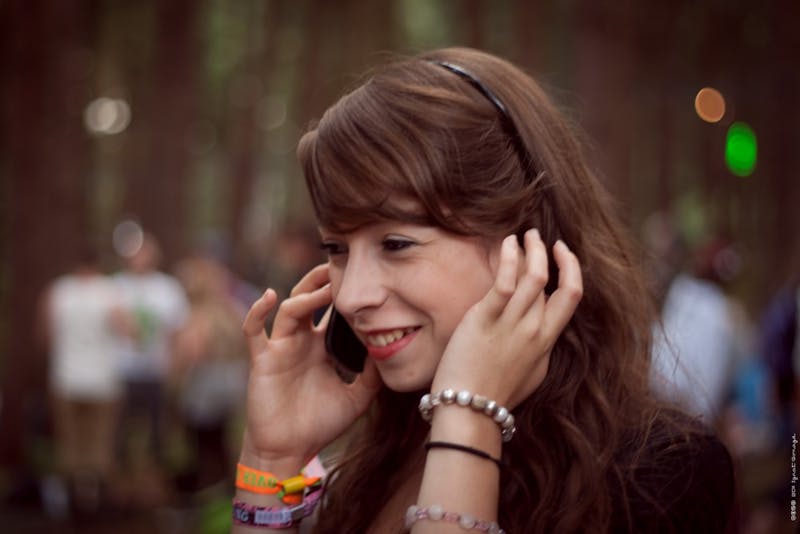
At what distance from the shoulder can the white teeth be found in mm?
547

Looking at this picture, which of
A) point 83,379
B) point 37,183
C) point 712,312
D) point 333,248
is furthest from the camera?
point 37,183

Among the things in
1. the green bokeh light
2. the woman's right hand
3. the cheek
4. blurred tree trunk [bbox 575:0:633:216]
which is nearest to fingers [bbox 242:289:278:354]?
the woman's right hand

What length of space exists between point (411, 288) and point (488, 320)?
7.8 inches

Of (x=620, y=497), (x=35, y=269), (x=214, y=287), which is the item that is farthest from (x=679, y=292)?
(x=35, y=269)

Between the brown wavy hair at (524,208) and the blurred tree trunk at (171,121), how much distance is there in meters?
13.8

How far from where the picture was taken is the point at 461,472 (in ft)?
6.98

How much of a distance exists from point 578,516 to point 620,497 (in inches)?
4.1

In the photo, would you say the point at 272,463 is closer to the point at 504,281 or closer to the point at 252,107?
the point at 504,281

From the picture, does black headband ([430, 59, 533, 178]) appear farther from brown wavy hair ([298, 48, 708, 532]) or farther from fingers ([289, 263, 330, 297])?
fingers ([289, 263, 330, 297])

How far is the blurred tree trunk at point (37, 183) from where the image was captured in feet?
41.6

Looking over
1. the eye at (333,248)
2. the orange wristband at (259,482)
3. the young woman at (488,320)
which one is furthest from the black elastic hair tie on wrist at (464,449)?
the orange wristband at (259,482)

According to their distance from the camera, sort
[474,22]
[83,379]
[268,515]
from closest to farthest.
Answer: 1. [268,515]
2. [83,379]
3. [474,22]

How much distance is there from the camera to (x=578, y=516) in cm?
225

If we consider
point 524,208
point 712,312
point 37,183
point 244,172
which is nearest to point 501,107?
point 524,208
